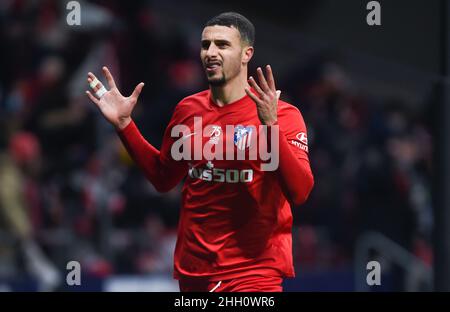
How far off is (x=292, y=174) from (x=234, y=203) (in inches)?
20.4

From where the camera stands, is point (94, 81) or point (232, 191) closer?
point (232, 191)

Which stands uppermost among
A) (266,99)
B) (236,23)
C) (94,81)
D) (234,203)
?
(236,23)

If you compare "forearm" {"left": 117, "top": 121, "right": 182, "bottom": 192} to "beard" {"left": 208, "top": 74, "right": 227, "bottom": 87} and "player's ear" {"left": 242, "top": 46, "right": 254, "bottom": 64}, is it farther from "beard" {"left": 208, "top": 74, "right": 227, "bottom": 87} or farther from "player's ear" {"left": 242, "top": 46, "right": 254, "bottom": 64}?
"player's ear" {"left": 242, "top": 46, "right": 254, "bottom": 64}

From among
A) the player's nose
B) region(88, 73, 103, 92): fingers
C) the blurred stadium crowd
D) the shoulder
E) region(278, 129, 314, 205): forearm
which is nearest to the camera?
region(278, 129, 314, 205): forearm

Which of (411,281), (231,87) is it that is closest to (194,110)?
(231,87)

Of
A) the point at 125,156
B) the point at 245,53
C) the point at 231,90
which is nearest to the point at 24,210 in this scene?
the point at 125,156

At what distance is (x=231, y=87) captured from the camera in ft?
21.4

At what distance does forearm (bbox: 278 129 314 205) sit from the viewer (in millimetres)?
6000

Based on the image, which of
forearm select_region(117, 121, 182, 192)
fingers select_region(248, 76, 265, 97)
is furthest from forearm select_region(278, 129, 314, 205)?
forearm select_region(117, 121, 182, 192)

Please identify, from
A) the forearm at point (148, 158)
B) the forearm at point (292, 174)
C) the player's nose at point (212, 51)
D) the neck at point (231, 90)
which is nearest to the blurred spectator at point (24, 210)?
the forearm at point (148, 158)

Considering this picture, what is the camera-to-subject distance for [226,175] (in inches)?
253

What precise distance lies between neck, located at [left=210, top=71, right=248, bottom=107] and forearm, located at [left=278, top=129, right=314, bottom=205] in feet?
1.70

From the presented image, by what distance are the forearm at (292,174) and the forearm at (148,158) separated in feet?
3.08

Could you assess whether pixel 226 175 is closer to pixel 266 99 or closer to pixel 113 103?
pixel 266 99
